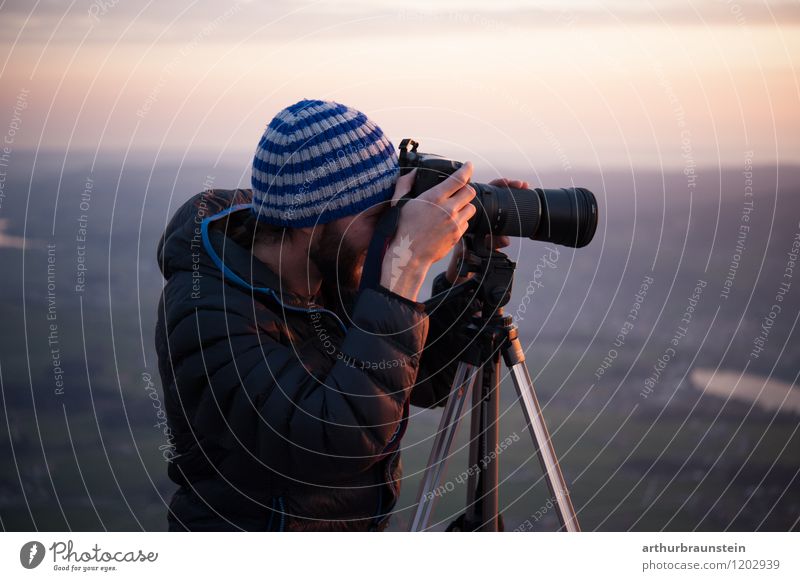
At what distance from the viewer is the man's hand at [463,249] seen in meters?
1.81

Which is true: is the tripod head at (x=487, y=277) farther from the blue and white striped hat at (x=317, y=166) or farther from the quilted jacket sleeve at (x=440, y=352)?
the blue and white striped hat at (x=317, y=166)

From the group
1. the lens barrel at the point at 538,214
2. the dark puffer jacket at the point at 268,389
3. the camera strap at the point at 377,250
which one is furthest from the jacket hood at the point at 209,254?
the lens barrel at the point at 538,214

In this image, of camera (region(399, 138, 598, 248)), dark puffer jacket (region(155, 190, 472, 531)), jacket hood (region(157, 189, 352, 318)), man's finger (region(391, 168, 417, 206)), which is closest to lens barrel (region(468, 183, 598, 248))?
camera (region(399, 138, 598, 248))

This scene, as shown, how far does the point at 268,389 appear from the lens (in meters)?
1.54

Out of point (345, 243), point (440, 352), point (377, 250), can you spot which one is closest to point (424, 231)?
point (377, 250)

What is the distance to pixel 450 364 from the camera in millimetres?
2000

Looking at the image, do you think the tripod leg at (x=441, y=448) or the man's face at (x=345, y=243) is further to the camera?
the tripod leg at (x=441, y=448)

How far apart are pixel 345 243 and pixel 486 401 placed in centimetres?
45

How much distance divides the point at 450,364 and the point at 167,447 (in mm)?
660

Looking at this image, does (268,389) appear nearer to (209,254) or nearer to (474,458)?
(209,254)

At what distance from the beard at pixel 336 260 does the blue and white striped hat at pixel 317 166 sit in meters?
0.05

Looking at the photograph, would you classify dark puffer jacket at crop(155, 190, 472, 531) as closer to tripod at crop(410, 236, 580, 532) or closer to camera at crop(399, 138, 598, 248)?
tripod at crop(410, 236, 580, 532)
